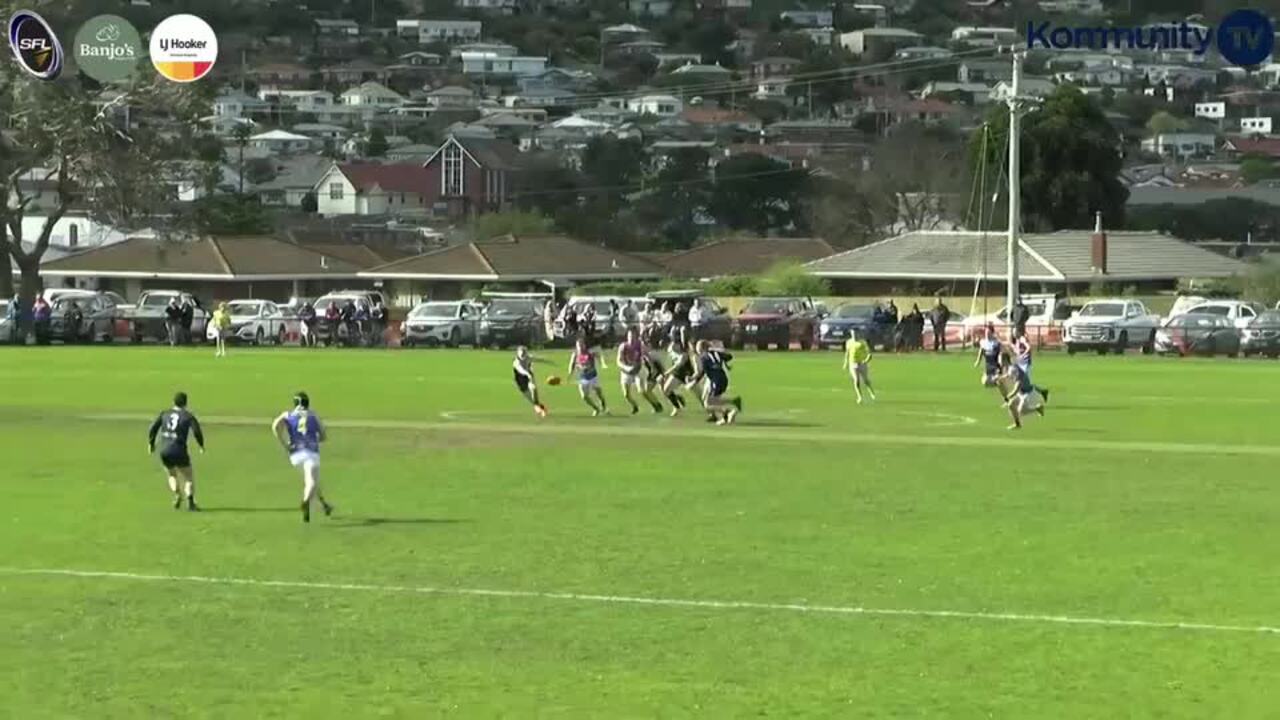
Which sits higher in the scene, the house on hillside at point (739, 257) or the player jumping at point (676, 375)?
the house on hillside at point (739, 257)

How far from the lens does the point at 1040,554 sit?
24656 millimetres

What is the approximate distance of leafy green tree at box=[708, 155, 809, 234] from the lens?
162 meters

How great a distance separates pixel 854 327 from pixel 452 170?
11387 cm

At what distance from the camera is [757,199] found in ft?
536

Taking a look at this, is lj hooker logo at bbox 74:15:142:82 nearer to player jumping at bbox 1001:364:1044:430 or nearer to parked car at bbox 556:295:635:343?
parked car at bbox 556:295:635:343

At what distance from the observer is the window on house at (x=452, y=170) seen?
18712cm

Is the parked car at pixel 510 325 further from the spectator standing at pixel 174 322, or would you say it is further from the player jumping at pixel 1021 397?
the player jumping at pixel 1021 397

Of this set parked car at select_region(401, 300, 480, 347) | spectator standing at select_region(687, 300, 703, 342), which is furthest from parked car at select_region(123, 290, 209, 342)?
spectator standing at select_region(687, 300, 703, 342)

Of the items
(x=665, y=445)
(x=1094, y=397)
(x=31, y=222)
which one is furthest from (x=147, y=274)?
(x=665, y=445)

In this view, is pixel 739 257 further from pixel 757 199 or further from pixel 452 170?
pixel 452 170

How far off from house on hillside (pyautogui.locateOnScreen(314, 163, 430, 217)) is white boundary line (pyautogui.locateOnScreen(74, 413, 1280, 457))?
138m

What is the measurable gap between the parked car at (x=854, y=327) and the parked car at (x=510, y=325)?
983 cm

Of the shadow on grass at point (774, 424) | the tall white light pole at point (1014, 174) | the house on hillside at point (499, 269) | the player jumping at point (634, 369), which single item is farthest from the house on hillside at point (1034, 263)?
the shadow on grass at point (774, 424)

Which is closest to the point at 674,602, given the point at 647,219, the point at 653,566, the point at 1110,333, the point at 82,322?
the point at 653,566
